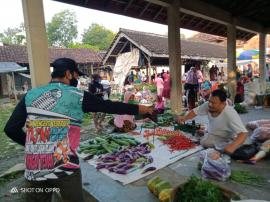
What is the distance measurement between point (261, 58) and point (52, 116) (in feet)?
43.0

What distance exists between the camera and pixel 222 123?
12.9 ft

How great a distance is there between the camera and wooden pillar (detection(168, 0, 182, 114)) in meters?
7.36

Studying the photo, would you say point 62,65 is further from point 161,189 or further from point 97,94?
point 97,94

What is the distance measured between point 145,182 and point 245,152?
5.42 ft

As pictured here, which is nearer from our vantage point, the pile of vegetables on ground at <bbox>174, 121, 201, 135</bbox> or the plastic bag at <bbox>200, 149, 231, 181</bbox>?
the plastic bag at <bbox>200, 149, 231, 181</bbox>

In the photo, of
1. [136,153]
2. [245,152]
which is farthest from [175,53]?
[245,152]

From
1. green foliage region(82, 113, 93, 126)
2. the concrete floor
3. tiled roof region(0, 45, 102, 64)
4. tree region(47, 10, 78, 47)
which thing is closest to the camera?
the concrete floor

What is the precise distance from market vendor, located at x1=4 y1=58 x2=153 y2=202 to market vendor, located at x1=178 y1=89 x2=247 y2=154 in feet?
6.71

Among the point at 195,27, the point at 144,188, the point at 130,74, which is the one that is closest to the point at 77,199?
the point at 144,188

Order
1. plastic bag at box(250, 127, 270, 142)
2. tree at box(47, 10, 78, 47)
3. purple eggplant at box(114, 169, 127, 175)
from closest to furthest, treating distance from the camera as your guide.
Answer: purple eggplant at box(114, 169, 127, 175), plastic bag at box(250, 127, 270, 142), tree at box(47, 10, 78, 47)

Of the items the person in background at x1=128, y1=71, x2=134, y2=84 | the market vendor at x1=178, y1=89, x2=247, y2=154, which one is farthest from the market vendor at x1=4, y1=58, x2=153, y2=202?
the person in background at x1=128, y1=71, x2=134, y2=84

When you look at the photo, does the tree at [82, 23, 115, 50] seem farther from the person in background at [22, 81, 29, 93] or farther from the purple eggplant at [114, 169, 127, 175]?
the purple eggplant at [114, 169, 127, 175]

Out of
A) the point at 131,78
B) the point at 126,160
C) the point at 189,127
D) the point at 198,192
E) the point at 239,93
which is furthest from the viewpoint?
the point at 131,78

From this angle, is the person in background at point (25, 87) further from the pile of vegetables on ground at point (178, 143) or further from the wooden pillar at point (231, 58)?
the pile of vegetables on ground at point (178, 143)
